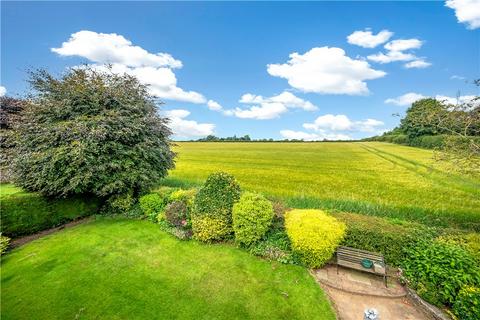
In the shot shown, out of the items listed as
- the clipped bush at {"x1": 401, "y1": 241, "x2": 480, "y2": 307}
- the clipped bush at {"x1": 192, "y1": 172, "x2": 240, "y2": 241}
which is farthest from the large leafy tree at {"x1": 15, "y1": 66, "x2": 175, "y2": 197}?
the clipped bush at {"x1": 401, "y1": 241, "x2": 480, "y2": 307}

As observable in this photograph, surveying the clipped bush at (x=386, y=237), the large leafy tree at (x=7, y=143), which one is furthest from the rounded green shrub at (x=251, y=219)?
the large leafy tree at (x=7, y=143)

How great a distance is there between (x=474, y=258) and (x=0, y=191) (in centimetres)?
1759

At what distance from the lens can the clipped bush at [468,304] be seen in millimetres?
5154

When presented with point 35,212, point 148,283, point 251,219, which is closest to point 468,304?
point 251,219

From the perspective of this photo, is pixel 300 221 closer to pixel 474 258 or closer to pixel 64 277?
pixel 474 258

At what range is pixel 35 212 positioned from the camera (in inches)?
396

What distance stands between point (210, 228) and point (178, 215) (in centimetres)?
186

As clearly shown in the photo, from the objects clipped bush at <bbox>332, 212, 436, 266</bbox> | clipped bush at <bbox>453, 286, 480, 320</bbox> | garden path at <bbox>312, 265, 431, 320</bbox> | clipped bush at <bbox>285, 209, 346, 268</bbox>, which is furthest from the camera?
clipped bush at <bbox>285, 209, 346, 268</bbox>

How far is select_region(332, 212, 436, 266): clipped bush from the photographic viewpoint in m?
7.18

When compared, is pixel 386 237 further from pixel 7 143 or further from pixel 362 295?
pixel 7 143

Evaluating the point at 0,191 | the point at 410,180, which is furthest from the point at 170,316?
the point at 410,180

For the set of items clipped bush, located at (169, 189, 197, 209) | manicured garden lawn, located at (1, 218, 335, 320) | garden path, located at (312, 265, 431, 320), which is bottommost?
garden path, located at (312, 265, 431, 320)

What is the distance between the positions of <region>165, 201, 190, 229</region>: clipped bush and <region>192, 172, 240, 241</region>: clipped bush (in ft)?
2.59

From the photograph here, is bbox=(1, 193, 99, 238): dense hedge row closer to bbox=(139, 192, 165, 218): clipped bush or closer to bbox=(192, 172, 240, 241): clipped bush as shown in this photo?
bbox=(139, 192, 165, 218): clipped bush
